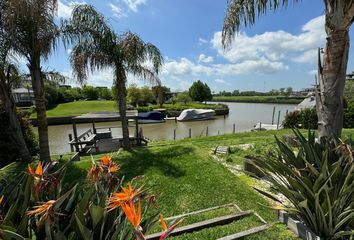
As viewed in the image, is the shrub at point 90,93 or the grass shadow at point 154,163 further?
the shrub at point 90,93

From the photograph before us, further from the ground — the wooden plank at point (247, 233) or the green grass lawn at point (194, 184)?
the wooden plank at point (247, 233)

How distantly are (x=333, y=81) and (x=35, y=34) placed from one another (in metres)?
6.75

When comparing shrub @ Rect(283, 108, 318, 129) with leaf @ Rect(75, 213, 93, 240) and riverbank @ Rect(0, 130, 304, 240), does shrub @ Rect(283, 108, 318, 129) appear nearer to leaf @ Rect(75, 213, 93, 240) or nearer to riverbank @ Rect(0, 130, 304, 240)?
riverbank @ Rect(0, 130, 304, 240)

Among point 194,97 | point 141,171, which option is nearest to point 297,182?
point 141,171

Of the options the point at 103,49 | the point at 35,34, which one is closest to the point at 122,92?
the point at 103,49

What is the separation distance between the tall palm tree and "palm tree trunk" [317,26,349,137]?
19.4ft

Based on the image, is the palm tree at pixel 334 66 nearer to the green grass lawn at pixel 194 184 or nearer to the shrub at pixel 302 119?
the green grass lawn at pixel 194 184

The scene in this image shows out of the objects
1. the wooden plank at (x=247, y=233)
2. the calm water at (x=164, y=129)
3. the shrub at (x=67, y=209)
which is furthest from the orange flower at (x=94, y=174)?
the calm water at (x=164, y=129)

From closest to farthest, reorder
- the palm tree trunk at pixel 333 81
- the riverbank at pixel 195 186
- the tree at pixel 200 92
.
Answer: the palm tree trunk at pixel 333 81 → the riverbank at pixel 195 186 → the tree at pixel 200 92

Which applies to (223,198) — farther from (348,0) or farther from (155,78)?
(155,78)

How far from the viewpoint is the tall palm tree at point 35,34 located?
16.6 ft

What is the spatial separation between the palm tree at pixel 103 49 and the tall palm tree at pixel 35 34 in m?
0.73

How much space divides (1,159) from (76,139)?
12.0 ft

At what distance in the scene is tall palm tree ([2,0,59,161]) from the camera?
5074 mm
